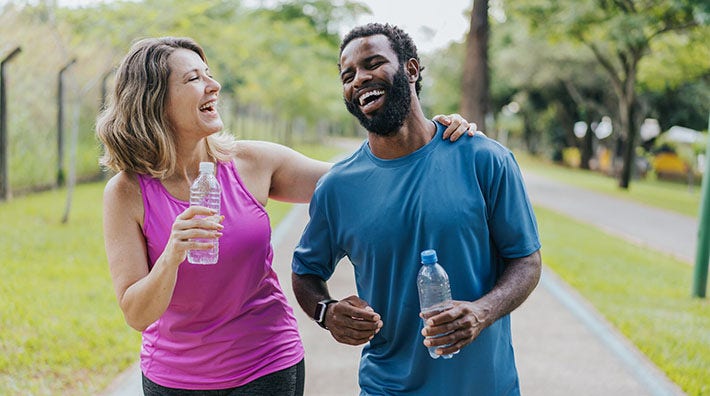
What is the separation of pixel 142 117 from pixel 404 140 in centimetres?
92

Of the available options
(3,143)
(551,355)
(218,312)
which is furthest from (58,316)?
(3,143)

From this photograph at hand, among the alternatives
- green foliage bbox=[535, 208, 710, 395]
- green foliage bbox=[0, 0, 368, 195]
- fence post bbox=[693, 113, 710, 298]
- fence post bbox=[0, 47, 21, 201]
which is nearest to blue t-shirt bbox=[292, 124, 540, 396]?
green foliage bbox=[0, 0, 368, 195]

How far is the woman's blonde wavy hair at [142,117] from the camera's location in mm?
2764

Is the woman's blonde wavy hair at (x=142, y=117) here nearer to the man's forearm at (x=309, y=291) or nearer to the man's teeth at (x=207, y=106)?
the man's teeth at (x=207, y=106)

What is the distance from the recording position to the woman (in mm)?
2715

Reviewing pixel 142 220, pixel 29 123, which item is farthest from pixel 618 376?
pixel 29 123

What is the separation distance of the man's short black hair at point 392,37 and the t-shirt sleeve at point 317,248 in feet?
1.86

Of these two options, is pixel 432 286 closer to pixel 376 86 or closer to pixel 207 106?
pixel 376 86

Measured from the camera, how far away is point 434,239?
2.54 meters

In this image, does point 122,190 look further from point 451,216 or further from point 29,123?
point 29,123

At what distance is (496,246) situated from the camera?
8.64 feet

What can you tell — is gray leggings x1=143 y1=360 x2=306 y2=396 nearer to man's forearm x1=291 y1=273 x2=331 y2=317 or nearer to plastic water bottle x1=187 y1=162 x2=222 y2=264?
man's forearm x1=291 y1=273 x2=331 y2=317

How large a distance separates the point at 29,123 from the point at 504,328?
45.0ft

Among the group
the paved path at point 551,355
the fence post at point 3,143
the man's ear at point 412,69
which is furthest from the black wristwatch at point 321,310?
the fence post at point 3,143
